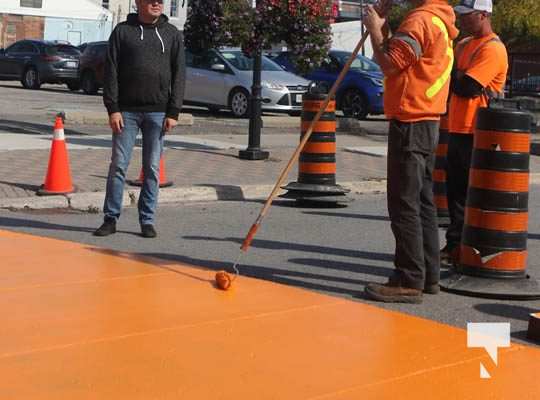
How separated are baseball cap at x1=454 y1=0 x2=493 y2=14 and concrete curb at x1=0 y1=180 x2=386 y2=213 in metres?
4.41

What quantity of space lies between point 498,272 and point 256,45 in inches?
341

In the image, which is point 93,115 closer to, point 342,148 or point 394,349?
point 342,148

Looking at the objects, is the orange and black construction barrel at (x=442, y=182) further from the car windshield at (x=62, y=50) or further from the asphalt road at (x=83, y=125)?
the car windshield at (x=62, y=50)

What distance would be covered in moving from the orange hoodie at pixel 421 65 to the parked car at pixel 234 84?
16869 millimetres

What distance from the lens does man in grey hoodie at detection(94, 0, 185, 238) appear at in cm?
882

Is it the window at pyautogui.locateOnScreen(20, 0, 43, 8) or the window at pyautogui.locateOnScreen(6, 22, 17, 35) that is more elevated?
the window at pyautogui.locateOnScreen(20, 0, 43, 8)

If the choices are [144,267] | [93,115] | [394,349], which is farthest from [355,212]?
[93,115]

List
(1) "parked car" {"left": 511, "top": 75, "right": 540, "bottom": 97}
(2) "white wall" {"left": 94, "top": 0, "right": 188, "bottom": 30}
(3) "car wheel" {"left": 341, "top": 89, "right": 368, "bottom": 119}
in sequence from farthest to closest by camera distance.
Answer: (2) "white wall" {"left": 94, "top": 0, "right": 188, "bottom": 30}
(1) "parked car" {"left": 511, "top": 75, "right": 540, "bottom": 97}
(3) "car wheel" {"left": 341, "top": 89, "right": 368, "bottom": 119}

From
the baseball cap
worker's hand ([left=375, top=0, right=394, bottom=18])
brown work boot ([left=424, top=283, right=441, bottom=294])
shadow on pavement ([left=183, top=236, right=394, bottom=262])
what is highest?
the baseball cap

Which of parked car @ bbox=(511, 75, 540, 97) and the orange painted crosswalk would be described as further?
parked car @ bbox=(511, 75, 540, 97)

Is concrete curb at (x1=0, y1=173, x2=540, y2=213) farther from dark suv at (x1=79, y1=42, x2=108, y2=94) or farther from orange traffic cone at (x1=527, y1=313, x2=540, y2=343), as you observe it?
dark suv at (x1=79, y1=42, x2=108, y2=94)

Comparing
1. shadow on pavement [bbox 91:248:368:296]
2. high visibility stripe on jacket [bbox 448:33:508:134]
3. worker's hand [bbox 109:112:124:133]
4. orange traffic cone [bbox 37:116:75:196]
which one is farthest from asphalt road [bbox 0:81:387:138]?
high visibility stripe on jacket [bbox 448:33:508:134]

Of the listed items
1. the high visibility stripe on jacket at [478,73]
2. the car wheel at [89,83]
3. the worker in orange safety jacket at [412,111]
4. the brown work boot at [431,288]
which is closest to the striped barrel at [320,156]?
the high visibility stripe on jacket at [478,73]

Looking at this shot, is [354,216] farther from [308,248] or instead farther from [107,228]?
[107,228]
